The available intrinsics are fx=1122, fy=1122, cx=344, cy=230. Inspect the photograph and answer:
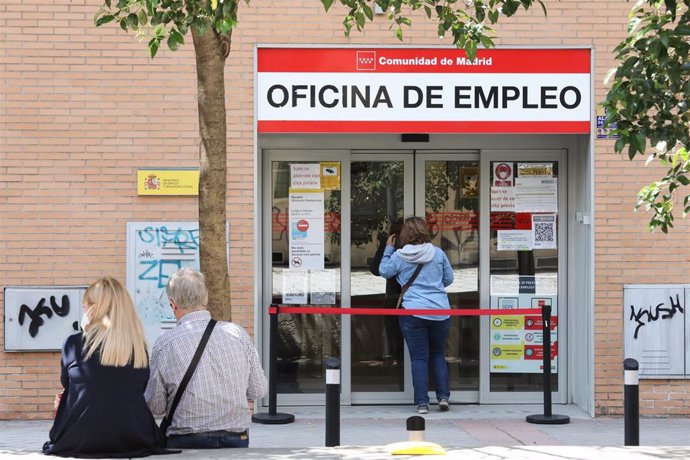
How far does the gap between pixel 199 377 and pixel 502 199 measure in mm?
6138

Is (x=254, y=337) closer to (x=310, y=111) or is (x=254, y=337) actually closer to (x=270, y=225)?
(x=270, y=225)

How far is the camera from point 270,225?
36.6ft

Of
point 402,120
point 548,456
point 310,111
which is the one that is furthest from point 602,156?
point 548,456

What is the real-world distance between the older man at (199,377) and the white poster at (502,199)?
5.84 m

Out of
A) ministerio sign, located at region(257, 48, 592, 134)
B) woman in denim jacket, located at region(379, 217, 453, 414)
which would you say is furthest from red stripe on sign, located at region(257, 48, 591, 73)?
woman in denim jacket, located at region(379, 217, 453, 414)

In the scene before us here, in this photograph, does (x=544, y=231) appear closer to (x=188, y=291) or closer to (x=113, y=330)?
(x=188, y=291)

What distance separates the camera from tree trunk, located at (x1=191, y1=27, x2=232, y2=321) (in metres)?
7.02

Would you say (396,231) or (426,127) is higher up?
(426,127)

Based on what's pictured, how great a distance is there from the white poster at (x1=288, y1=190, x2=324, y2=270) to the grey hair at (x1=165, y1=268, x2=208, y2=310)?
5294 millimetres

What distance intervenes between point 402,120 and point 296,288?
201 cm

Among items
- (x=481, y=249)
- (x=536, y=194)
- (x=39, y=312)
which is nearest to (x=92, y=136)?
(x=39, y=312)

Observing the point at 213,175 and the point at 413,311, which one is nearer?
the point at 213,175

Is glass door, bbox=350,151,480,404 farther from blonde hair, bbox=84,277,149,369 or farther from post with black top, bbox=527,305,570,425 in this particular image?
blonde hair, bbox=84,277,149,369

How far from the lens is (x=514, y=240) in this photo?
1130 centimetres
